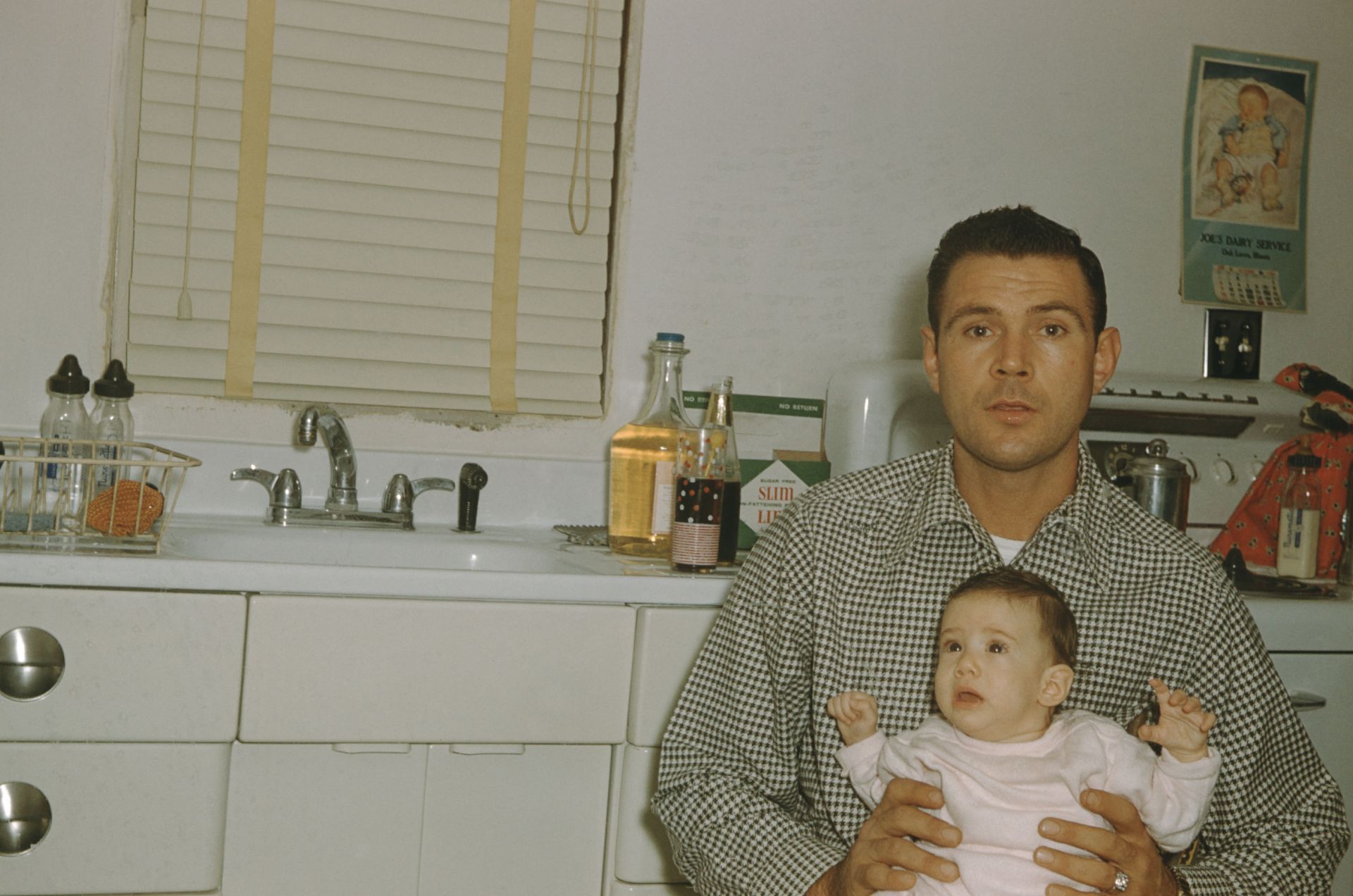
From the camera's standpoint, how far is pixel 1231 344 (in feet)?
8.00

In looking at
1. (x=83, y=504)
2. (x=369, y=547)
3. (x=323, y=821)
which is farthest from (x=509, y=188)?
(x=323, y=821)

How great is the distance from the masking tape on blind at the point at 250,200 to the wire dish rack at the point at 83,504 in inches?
10.3

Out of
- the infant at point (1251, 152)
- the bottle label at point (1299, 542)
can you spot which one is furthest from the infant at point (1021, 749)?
the infant at point (1251, 152)

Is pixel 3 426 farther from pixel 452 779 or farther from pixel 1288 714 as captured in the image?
pixel 1288 714

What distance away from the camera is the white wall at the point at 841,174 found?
1.99 metres

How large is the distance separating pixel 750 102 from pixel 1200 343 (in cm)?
104

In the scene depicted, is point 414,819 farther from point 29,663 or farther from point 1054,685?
point 1054,685

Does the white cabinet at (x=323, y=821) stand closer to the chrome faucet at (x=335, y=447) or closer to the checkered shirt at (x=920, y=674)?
the checkered shirt at (x=920, y=674)

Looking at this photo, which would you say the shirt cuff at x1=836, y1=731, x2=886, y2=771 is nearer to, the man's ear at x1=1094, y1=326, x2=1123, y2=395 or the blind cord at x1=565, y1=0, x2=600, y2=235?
the man's ear at x1=1094, y1=326, x2=1123, y2=395

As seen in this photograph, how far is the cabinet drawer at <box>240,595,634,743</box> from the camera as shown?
145 cm

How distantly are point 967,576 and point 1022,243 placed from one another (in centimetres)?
39

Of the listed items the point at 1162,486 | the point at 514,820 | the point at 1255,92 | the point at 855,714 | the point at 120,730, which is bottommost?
the point at 514,820

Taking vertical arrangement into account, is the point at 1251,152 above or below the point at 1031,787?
above

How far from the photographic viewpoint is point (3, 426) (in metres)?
1.88
